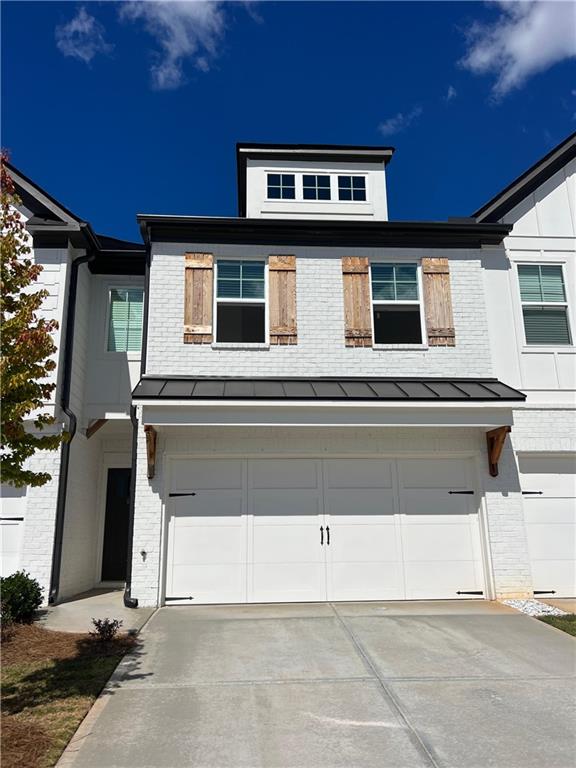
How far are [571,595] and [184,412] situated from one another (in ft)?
23.0

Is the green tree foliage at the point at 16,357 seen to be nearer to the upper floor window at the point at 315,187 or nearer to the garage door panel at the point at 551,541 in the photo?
the garage door panel at the point at 551,541

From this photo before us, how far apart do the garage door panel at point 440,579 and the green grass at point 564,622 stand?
1.46 m

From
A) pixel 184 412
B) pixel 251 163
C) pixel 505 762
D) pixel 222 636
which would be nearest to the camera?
pixel 505 762

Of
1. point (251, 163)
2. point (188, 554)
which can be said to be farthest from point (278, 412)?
point (251, 163)

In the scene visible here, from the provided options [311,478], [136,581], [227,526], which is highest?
[311,478]

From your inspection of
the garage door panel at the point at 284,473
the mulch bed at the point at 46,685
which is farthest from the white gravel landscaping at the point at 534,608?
the mulch bed at the point at 46,685

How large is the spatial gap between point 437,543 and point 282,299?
16.1ft

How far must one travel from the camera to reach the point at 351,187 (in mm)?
12477

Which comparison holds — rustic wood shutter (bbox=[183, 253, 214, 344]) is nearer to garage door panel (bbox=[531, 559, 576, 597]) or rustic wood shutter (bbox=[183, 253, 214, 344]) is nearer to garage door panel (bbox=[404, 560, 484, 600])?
garage door panel (bbox=[404, 560, 484, 600])

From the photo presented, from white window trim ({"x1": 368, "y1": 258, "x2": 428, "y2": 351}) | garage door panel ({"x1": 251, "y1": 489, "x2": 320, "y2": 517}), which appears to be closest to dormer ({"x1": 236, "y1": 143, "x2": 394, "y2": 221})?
white window trim ({"x1": 368, "y1": 258, "x2": 428, "y2": 351})

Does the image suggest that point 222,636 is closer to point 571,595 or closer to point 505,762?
point 505,762

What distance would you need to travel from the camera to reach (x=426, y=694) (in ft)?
16.5

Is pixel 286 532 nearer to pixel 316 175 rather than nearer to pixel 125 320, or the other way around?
pixel 125 320

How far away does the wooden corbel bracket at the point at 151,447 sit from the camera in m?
8.86
